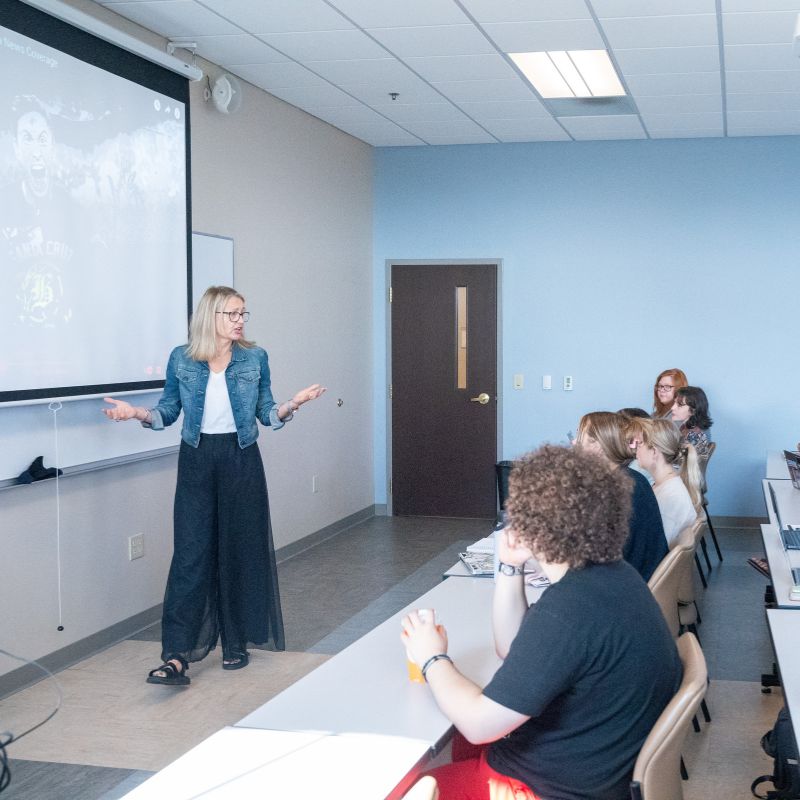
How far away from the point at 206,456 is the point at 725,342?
4.66 metres

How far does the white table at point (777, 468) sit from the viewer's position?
577 centimetres

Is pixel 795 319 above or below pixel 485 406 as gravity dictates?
above

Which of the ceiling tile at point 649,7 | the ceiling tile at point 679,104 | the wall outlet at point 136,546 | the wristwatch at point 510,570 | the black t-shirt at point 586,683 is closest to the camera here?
the black t-shirt at point 586,683

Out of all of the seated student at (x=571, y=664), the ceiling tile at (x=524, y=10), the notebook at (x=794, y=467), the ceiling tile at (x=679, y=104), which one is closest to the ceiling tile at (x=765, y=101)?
the ceiling tile at (x=679, y=104)

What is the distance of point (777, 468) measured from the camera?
6.14 m

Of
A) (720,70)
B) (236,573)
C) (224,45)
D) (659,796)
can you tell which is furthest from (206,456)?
(720,70)

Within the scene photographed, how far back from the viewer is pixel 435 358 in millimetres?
8188

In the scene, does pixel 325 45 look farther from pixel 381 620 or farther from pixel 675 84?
pixel 381 620

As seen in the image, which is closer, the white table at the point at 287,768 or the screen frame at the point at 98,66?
the white table at the point at 287,768

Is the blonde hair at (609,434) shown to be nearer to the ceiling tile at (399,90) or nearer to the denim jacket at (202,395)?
the denim jacket at (202,395)

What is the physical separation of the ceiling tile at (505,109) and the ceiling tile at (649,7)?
1793 mm

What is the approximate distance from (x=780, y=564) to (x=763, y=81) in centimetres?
344

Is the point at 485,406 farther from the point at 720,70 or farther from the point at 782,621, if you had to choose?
the point at 782,621

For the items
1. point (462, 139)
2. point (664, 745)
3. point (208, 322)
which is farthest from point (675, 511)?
point (462, 139)
